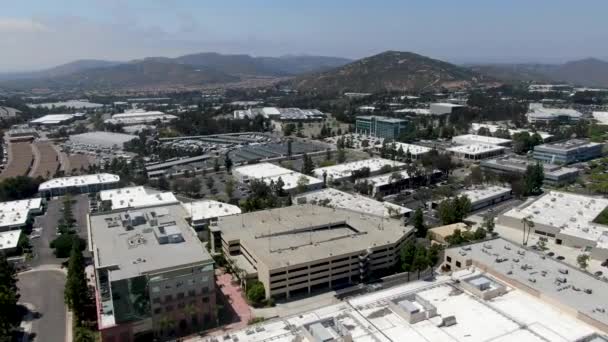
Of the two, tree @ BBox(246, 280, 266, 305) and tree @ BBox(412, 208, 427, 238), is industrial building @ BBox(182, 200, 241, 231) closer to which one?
tree @ BBox(246, 280, 266, 305)

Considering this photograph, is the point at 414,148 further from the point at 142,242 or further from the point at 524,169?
the point at 142,242

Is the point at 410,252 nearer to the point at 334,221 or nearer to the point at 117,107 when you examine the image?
the point at 334,221

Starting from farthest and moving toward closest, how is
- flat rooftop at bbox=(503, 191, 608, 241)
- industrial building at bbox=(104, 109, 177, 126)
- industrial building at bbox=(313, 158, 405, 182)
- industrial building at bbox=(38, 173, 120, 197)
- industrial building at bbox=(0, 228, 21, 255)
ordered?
industrial building at bbox=(104, 109, 177, 126) < industrial building at bbox=(313, 158, 405, 182) < industrial building at bbox=(38, 173, 120, 197) < flat rooftop at bbox=(503, 191, 608, 241) < industrial building at bbox=(0, 228, 21, 255)

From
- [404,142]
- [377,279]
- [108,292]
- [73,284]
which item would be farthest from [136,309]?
[404,142]

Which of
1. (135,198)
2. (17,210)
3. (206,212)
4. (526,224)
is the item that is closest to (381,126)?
(526,224)

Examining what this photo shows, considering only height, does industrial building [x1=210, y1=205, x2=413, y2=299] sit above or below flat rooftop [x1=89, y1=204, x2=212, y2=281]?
below

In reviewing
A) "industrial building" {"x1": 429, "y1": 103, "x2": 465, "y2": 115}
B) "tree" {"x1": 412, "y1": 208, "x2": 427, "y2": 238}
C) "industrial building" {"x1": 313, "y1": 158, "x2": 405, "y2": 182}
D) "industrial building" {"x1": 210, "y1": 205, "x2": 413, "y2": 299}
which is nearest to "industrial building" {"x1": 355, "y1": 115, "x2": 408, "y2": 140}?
"industrial building" {"x1": 429, "y1": 103, "x2": 465, "y2": 115}

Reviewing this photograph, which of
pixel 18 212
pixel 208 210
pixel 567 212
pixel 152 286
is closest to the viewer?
pixel 152 286
